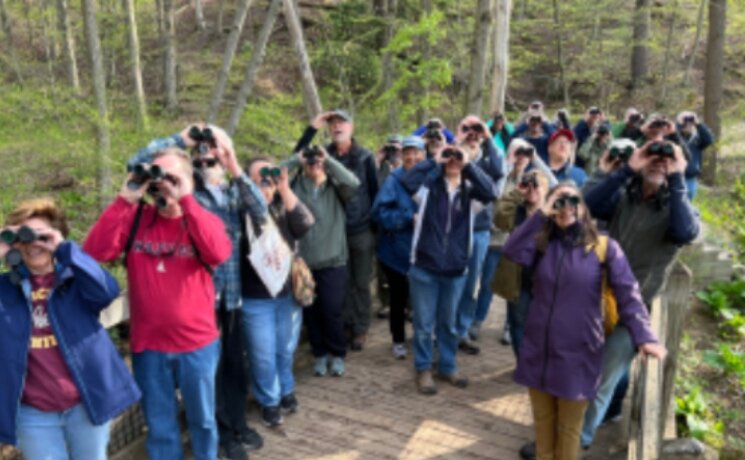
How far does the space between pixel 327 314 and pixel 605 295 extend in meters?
2.19

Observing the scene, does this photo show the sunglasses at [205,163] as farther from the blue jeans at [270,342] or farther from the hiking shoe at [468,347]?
the hiking shoe at [468,347]

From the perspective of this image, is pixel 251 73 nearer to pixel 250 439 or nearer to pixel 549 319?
pixel 250 439

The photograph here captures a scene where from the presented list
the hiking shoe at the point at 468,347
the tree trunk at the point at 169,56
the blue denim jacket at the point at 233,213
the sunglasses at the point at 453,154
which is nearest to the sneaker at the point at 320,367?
the hiking shoe at the point at 468,347

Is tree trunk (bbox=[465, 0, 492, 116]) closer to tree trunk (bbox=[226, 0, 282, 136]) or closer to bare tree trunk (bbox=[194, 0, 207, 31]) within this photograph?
tree trunk (bbox=[226, 0, 282, 136])

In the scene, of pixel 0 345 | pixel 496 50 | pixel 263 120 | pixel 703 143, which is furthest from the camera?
pixel 263 120

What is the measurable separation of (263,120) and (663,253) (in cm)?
935

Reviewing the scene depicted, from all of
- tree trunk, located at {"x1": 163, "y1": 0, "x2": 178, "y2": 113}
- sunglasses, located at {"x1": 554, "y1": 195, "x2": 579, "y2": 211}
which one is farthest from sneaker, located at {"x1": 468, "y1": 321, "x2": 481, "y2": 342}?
tree trunk, located at {"x1": 163, "y1": 0, "x2": 178, "y2": 113}

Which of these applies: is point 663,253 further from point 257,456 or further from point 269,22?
point 269,22

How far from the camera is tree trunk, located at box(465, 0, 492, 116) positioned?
8125mm

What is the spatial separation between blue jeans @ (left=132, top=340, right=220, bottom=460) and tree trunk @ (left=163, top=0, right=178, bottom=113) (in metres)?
16.0

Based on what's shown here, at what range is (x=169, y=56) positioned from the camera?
703 inches

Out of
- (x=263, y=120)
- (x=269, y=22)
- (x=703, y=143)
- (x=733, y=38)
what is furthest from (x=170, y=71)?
(x=733, y=38)

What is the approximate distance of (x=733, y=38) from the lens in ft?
65.0

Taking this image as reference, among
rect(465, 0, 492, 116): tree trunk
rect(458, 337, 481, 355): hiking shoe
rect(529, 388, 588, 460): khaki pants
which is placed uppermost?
rect(465, 0, 492, 116): tree trunk
